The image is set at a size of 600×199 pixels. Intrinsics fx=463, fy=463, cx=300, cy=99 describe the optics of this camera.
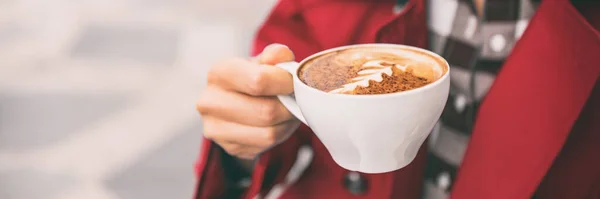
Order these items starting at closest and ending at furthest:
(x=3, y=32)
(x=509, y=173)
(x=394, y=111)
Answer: (x=394, y=111)
(x=509, y=173)
(x=3, y=32)

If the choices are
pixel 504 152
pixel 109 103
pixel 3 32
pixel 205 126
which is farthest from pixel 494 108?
pixel 3 32

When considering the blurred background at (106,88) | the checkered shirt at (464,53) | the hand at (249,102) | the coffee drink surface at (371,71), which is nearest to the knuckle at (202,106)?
the hand at (249,102)

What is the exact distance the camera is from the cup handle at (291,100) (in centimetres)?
38

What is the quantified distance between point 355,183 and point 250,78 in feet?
0.82

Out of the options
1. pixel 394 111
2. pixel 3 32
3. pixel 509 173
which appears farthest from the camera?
pixel 3 32

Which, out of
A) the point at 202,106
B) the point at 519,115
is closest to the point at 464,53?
the point at 519,115

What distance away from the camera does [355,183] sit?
594 millimetres

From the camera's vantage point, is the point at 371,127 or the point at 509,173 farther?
the point at 509,173

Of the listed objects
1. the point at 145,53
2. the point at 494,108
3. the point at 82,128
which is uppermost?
the point at 494,108

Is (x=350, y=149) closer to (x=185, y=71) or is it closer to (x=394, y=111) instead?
(x=394, y=111)

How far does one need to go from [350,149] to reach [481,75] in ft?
0.87

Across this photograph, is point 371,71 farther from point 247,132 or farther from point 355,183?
point 355,183

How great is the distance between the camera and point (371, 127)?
1.04 ft

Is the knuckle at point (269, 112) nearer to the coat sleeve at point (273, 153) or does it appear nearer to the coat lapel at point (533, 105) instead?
the coat sleeve at point (273, 153)
